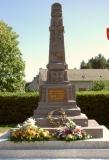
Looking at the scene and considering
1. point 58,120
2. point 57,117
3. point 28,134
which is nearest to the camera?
point 28,134

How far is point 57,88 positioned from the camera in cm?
938

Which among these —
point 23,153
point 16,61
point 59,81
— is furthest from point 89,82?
point 23,153

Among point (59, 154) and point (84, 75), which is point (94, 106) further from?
point (84, 75)

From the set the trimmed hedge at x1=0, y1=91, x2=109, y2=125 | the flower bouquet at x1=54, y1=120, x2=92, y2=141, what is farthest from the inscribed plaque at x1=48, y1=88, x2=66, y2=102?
the trimmed hedge at x1=0, y1=91, x2=109, y2=125

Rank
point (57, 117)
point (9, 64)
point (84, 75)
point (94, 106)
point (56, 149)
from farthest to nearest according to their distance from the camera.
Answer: point (84, 75), point (9, 64), point (94, 106), point (57, 117), point (56, 149)

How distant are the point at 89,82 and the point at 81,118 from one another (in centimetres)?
3116

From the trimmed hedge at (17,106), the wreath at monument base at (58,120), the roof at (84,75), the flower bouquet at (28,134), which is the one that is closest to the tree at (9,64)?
the trimmed hedge at (17,106)

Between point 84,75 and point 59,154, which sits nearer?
point 59,154

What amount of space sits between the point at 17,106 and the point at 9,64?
11.2 metres

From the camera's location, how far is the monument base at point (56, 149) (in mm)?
7250

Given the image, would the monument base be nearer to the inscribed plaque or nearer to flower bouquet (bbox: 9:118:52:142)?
flower bouquet (bbox: 9:118:52:142)

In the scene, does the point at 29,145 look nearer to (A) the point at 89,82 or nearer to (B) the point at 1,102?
(B) the point at 1,102

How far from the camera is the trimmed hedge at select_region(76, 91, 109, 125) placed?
15391 millimetres

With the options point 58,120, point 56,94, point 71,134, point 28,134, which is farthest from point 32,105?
point 71,134
